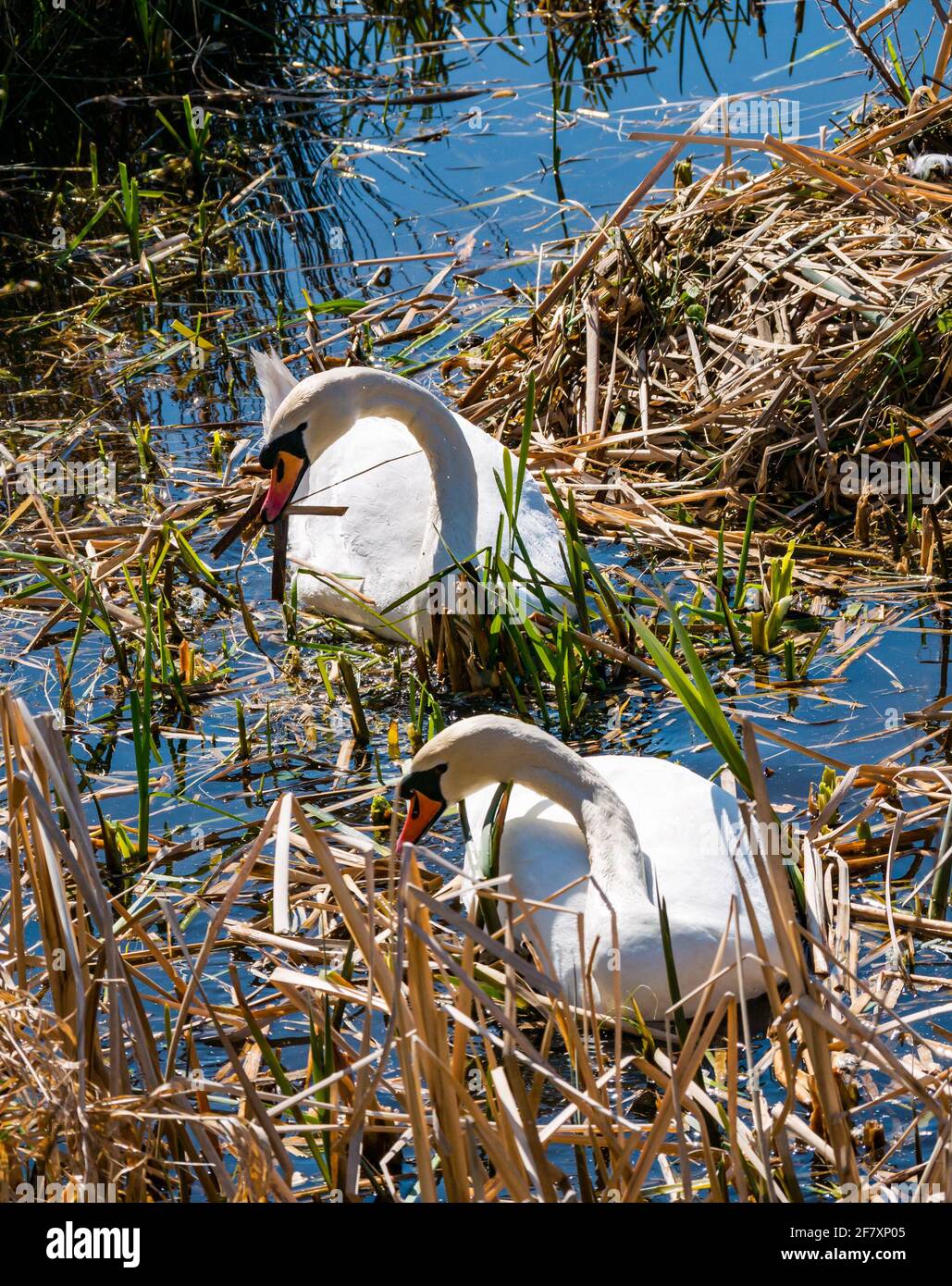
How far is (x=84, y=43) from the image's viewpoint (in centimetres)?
1073

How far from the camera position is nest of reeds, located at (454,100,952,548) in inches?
238

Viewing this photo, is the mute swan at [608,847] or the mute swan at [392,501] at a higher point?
the mute swan at [392,501]

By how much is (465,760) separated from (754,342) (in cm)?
321

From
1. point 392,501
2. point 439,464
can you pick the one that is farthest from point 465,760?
point 392,501

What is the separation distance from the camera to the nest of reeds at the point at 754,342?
19.8 ft

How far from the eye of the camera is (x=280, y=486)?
547 cm

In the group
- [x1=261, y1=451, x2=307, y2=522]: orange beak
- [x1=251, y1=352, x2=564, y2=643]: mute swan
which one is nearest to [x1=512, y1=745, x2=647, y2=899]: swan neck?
[x1=251, y1=352, x2=564, y2=643]: mute swan

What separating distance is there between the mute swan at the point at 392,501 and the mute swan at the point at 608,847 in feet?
4.26

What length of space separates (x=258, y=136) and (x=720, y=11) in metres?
3.33

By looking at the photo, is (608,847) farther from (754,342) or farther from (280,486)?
(754,342)

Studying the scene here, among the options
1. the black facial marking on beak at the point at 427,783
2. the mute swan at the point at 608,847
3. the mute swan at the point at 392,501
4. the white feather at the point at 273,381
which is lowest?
the mute swan at the point at 608,847

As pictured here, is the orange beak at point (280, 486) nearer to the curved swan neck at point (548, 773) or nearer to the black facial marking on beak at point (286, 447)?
the black facial marking on beak at point (286, 447)

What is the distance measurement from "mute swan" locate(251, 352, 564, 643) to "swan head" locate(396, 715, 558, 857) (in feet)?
4.30

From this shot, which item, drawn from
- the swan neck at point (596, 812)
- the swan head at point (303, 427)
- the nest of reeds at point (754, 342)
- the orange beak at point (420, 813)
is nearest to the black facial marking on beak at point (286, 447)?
the swan head at point (303, 427)
